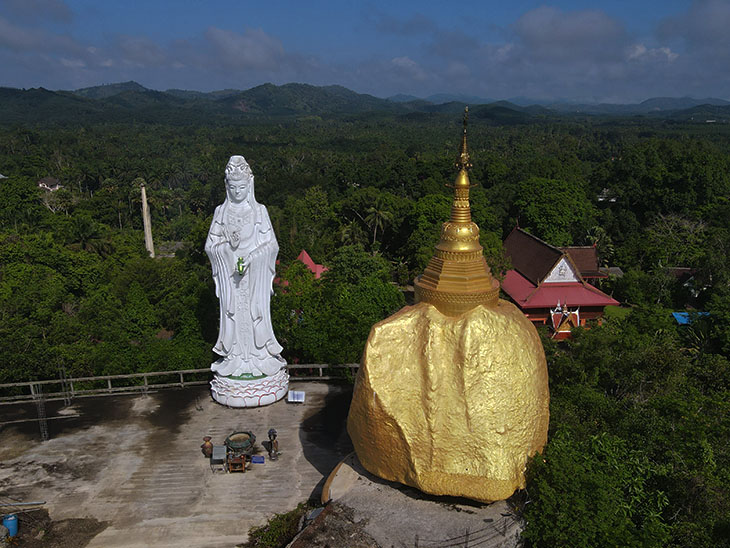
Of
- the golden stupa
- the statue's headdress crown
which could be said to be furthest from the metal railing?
the golden stupa

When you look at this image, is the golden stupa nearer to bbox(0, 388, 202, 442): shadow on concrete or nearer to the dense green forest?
the dense green forest

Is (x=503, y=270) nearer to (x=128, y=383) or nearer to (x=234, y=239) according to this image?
(x=234, y=239)

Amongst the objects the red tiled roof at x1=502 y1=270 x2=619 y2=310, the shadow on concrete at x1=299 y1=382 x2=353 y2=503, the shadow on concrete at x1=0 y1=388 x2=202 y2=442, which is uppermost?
the shadow on concrete at x1=0 y1=388 x2=202 y2=442

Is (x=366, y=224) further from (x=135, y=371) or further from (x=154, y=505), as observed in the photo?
(x=154, y=505)

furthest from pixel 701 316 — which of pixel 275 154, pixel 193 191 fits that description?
pixel 275 154

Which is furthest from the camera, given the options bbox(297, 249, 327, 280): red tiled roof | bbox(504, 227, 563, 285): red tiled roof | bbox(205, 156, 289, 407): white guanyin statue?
bbox(297, 249, 327, 280): red tiled roof

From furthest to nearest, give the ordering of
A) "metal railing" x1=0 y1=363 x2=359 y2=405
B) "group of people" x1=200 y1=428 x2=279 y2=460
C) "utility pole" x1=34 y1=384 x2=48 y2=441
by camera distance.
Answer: "metal railing" x1=0 y1=363 x2=359 y2=405
"utility pole" x1=34 y1=384 x2=48 y2=441
"group of people" x1=200 y1=428 x2=279 y2=460

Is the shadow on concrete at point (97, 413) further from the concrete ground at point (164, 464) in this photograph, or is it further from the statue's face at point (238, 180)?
the statue's face at point (238, 180)
